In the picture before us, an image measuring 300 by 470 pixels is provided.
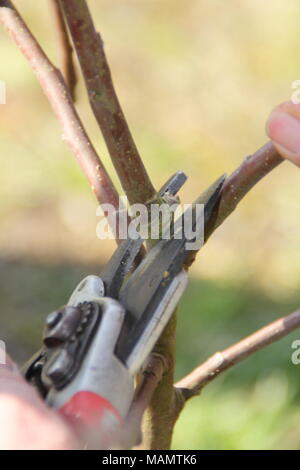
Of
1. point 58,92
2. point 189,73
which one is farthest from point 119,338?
point 189,73

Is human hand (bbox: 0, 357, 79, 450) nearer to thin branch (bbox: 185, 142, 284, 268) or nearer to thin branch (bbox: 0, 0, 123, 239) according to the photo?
thin branch (bbox: 185, 142, 284, 268)

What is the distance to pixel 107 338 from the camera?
739mm

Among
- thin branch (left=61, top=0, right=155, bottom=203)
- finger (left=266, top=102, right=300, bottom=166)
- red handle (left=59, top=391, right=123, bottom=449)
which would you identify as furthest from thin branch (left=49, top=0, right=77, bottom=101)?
red handle (left=59, top=391, right=123, bottom=449)

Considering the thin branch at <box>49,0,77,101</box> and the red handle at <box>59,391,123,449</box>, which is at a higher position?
the thin branch at <box>49,0,77,101</box>

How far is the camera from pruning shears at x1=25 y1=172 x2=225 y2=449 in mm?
706

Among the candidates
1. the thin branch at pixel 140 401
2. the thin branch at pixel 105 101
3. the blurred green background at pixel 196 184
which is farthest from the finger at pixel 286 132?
the blurred green background at pixel 196 184

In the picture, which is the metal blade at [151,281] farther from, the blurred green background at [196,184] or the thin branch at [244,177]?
the blurred green background at [196,184]

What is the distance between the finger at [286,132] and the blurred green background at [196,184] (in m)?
0.99

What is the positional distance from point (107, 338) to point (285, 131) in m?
0.26

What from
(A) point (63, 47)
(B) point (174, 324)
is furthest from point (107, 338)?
(A) point (63, 47)

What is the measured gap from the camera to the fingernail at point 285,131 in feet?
2.60

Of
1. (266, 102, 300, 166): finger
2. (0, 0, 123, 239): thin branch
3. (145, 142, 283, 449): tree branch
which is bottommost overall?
(145, 142, 283, 449): tree branch

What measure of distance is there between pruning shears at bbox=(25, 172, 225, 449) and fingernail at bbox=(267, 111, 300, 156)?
0.08 meters

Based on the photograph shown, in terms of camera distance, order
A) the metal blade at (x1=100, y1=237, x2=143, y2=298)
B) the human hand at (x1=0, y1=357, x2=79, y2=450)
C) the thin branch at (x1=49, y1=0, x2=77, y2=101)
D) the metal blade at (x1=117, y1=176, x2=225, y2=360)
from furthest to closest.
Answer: the thin branch at (x1=49, y1=0, x2=77, y2=101) < the metal blade at (x1=100, y1=237, x2=143, y2=298) < the metal blade at (x1=117, y1=176, x2=225, y2=360) < the human hand at (x1=0, y1=357, x2=79, y2=450)
